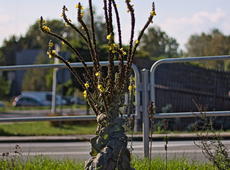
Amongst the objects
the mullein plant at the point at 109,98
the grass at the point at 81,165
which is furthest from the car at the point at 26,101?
the mullein plant at the point at 109,98

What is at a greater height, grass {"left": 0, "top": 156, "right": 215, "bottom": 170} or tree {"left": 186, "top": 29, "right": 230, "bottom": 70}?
tree {"left": 186, "top": 29, "right": 230, "bottom": 70}

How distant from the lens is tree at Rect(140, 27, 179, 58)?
216 feet

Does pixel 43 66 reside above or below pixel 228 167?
above

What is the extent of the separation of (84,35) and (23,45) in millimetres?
95570

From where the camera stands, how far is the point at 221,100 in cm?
1062

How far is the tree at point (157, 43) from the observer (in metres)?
65.8

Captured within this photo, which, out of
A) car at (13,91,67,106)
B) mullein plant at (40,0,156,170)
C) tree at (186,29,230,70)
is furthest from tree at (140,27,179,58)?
mullein plant at (40,0,156,170)

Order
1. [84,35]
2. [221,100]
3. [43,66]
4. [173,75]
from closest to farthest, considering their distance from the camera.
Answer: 1. [84,35]
2. [43,66]
3. [221,100]
4. [173,75]

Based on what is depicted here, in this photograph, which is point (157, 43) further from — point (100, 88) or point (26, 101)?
point (100, 88)

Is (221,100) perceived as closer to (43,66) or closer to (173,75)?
(173,75)

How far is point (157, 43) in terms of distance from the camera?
64.4 metres

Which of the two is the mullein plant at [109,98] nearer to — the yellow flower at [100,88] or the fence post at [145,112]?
the yellow flower at [100,88]

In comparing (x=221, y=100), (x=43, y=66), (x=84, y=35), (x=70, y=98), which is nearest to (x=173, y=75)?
(x=221, y=100)

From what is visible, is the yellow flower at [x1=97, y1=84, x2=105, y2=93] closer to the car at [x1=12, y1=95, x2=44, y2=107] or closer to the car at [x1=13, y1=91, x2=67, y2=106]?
the car at [x1=13, y1=91, x2=67, y2=106]
